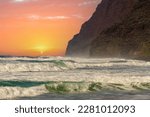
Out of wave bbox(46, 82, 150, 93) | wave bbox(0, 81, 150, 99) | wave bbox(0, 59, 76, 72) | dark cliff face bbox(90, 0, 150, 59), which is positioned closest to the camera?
wave bbox(0, 81, 150, 99)

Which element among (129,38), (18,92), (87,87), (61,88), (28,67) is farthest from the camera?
(129,38)

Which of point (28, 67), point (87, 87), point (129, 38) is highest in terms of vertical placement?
point (129, 38)

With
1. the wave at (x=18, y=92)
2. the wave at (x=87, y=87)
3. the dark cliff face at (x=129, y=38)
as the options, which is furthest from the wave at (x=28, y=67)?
the dark cliff face at (x=129, y=38)

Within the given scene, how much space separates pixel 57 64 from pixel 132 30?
75.7m

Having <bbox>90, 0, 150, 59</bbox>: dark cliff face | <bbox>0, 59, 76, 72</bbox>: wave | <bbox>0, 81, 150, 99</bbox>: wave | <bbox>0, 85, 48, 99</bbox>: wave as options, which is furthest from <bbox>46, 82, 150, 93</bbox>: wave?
<bbox>90, 0, 150, 59</bbox>: dark cliff face

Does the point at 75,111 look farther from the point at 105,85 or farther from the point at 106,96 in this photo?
the point at 105,85

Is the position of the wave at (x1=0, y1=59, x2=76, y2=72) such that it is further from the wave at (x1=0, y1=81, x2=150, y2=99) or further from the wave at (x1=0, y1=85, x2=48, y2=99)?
the wave at (x1=0, y1=85, x2=48, y2=99)

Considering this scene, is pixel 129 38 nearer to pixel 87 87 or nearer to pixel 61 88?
pixel 87 87

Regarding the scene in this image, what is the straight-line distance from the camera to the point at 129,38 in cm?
12938

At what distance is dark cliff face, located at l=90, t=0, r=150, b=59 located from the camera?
121 meters

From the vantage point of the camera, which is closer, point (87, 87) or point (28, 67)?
point (87, 87)

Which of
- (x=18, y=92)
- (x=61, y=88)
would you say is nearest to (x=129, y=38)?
(x=61, y=88)

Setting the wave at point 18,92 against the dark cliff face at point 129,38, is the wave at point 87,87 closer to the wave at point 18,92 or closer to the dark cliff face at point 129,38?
the wave at point 18,92

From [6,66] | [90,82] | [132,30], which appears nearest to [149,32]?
[132,30]
